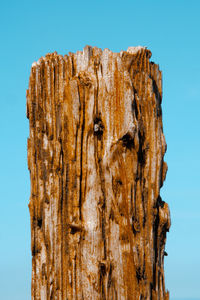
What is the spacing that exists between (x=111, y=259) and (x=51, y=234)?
760mm

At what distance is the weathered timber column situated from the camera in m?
6.70

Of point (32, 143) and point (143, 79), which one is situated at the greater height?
point (143, 79)

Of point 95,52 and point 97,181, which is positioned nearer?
point 97,181

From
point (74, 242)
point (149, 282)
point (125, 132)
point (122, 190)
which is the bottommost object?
point (149, 282)

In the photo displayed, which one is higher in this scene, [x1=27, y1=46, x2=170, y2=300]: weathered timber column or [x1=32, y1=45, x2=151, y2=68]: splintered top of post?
[x1=32, y1=45, x2=151, y2=68]: splintered top of post

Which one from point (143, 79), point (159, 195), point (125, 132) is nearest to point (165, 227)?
point (159, 195)

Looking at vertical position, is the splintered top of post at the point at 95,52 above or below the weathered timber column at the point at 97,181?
above

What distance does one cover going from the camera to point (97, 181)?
22.2ft

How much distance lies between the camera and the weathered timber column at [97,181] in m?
6.70

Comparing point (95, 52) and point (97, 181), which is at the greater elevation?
point (95, 52)

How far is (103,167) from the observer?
22.3 feet

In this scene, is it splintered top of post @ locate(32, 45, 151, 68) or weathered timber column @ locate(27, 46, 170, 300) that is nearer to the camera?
weathered timber column @ locate(27, 46, 170, 300)

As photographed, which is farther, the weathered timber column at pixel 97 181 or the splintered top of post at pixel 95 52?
the splintered top of post at pixel 95 52

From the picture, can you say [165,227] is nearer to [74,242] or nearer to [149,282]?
[149,282]
